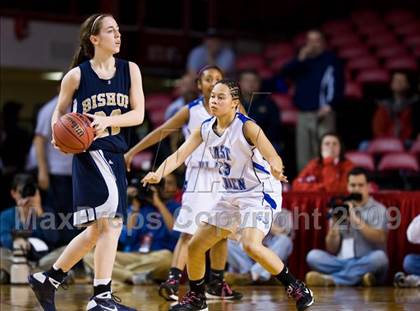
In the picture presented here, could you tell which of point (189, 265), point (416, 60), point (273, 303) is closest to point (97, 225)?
point (189, 265)

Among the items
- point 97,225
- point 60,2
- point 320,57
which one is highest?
point 60,2

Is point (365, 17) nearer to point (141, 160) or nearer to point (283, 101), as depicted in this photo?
point (283, 101)

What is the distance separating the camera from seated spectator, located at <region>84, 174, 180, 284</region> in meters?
9.58

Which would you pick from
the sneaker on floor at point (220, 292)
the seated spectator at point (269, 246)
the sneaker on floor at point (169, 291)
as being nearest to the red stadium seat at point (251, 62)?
the seated spectator at point (269, 246)

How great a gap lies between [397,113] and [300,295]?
229 inches

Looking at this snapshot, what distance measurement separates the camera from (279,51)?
15.4m

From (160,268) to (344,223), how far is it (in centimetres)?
179

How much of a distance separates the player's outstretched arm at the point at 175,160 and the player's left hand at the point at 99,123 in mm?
585

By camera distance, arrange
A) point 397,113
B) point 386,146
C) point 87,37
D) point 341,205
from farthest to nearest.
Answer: point 397,113, point 386,146, point 341,205, point 87,37

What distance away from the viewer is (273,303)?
7629 millimetres

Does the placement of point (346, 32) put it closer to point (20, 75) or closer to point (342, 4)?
point (342, 4)

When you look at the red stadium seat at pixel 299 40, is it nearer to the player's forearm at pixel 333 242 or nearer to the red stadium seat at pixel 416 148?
the red stadium seat at pixel 416 148

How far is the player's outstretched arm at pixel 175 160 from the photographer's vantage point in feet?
22.4

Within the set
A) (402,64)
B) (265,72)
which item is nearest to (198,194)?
(402,64)
